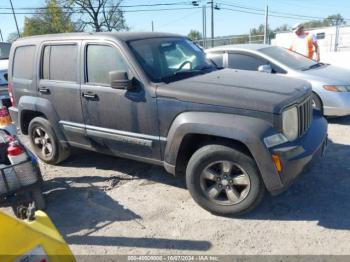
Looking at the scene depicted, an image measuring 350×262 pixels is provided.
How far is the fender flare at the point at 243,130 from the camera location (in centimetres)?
319

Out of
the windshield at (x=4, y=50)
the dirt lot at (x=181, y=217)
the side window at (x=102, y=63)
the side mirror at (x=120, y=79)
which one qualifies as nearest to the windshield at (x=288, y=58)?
the dirt lot at (x=181, y=217)

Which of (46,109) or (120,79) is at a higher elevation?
(120,79)

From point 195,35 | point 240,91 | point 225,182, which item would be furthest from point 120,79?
point 195,35

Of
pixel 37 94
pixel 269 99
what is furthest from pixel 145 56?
pixel 37 94

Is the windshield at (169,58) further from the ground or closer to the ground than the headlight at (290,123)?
further from the ground

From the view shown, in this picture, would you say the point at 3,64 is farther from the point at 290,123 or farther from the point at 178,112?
the point at 290,123

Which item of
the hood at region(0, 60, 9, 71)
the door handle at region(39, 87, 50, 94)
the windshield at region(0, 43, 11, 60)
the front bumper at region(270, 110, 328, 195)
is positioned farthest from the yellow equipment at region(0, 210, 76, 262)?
the windshield at region(0, 43, 11, 60)

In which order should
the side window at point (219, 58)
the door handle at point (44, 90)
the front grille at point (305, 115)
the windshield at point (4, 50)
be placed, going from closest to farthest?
the front grille at point (305, 115) < the door handle at point (44, 90) < the side window at point (219, 58) < the windshield at point (4, 50)

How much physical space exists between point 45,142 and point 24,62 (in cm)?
127

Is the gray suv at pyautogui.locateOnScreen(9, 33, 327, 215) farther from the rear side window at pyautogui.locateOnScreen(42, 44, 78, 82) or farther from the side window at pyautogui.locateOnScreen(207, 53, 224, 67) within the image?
the side window at pyautogui.locateOnScreen(207, 53, 224, 67)

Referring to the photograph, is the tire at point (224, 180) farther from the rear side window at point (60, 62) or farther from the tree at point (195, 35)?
the tree at point (195, 35)

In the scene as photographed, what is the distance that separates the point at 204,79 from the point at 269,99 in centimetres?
89

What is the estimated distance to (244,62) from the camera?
7012 mm

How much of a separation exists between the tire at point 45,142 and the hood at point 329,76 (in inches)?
180
